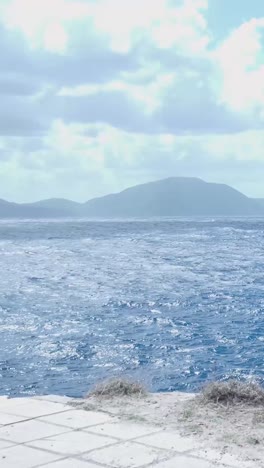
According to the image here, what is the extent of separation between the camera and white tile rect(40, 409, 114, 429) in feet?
32.6

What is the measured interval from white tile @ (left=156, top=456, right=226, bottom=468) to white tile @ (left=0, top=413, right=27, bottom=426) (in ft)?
8.16

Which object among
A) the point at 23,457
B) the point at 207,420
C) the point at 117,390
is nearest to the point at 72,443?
the point at 23,457

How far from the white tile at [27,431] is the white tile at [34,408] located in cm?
40

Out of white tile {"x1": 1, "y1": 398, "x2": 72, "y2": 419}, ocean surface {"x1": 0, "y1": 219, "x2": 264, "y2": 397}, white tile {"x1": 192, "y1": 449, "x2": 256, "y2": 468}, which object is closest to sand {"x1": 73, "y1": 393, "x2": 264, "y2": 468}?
white tile {"x1": 192, "y1": 449, "x2": 256, "y2": 468}

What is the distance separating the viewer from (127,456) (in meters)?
8.59

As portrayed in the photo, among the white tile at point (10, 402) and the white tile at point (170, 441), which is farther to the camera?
the white tile at point (10, 402)

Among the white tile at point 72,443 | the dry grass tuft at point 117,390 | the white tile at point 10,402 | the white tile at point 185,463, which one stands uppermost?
the dry grass tuft at point 117,390

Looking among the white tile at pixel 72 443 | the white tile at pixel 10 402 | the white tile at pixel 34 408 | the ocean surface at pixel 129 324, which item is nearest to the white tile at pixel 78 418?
the white tile at pixel 34 408

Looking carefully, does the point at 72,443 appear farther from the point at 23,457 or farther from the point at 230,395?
the point at 230,395

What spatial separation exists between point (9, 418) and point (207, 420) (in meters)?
2.52

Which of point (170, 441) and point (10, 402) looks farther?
point (10, 402)

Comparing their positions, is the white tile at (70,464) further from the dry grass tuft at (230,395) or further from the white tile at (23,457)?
the dry grass tuft at (230,395)

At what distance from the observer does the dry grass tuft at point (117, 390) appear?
11456mm

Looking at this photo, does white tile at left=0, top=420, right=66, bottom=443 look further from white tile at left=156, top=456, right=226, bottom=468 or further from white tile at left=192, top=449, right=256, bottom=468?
white tile at left=192, top=449, right=256, bottom=468
